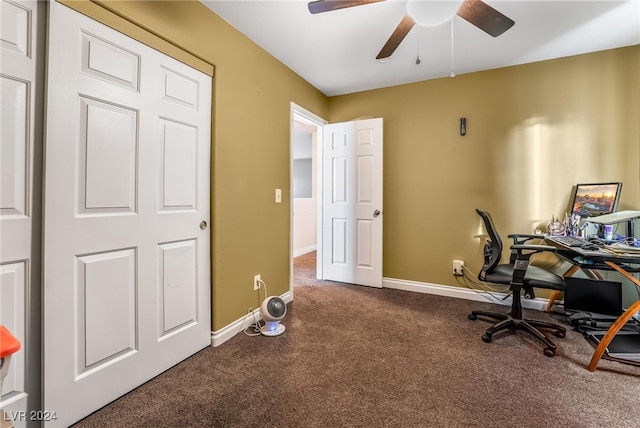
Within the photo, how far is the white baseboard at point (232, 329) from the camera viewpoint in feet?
6.66

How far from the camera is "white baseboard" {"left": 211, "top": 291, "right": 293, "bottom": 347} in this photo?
2031 mm

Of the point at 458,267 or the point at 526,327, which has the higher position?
the point at 458,267

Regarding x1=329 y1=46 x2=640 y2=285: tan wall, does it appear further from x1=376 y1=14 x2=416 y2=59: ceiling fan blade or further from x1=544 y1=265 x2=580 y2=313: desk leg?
x1=376 y1=14 x2=416 y2=59: ceiling fan blade

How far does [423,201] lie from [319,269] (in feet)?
5.08

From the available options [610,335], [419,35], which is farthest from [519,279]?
[419,35]

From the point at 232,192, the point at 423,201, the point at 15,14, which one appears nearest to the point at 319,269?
the point at 423,201

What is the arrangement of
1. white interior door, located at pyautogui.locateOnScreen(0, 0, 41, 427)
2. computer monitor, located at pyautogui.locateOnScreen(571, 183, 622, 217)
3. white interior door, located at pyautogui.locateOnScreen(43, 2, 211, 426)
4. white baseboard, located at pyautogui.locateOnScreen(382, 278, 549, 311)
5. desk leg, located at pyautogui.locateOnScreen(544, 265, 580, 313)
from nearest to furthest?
white interior door, located at pyautogui.locateOnScreen(0, 0, 41, 427), white interior door, located at pyautogui.locateOnScreen(43, 2, 211, 426), computer monitor, located at pyautogui.locateOnScreen(571, 183, 622, 217), desk leg, located at pyautogui.locateOnScreen(544, 265, 580, 313), white baseboard, located at pyautogui.locateOnScreen(382, 278, 549, 311)

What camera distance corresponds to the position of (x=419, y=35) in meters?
2.26

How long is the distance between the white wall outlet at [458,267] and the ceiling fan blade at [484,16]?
6.94ft

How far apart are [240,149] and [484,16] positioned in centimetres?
178

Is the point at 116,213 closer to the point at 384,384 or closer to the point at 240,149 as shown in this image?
the point at 240,149

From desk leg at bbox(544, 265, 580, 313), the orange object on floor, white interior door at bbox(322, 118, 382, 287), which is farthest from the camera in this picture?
white interior door at bbox(322, 118, 382, 287)

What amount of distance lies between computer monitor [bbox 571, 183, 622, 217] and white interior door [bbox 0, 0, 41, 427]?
3764 mm

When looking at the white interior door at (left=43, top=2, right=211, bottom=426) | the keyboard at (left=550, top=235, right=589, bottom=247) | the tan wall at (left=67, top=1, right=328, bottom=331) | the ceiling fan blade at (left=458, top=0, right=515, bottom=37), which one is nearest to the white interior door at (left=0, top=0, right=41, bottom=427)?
the white interior door at (left=43, top=2, right=211, bottom=426)
